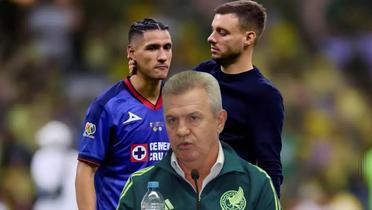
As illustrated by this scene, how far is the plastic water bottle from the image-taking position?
16.6 ft

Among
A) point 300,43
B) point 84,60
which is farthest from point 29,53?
point 300,43

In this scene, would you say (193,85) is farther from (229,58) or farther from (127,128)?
(127,128)

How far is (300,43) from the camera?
1612 centimetres

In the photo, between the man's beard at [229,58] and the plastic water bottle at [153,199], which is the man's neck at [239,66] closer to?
the man's beard at [229,58]

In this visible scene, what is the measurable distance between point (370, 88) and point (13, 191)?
5.04 m

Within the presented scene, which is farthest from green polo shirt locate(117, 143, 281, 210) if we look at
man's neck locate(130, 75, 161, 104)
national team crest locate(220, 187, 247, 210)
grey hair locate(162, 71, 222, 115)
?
man's neck locate(130, 75, 161, 104)

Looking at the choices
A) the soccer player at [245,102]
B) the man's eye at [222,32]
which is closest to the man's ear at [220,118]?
the soccer player at [245,102]

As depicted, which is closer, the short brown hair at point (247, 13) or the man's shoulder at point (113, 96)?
the short brown hair at point (247, 13)

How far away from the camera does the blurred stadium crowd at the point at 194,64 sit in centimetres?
1464

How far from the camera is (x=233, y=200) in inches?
203

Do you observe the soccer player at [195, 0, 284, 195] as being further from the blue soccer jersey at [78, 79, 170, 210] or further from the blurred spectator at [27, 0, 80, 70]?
the blurred spectator at [27, 0, 80, 70]

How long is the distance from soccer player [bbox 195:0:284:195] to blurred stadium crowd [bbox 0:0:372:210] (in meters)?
7.68

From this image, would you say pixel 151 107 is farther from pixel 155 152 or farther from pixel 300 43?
pixel 300 43

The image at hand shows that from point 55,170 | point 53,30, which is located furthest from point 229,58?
point 53,30
